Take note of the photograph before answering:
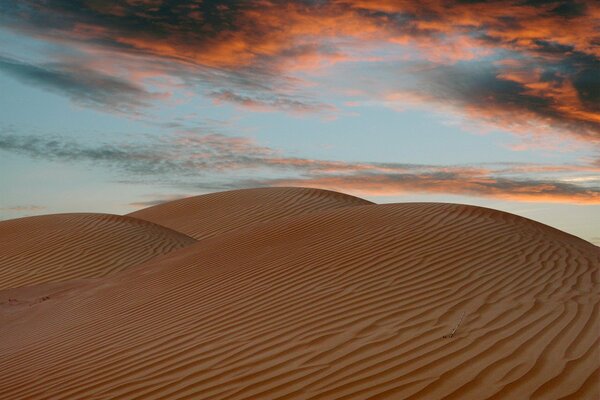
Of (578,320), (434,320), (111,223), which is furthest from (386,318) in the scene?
(111,223)

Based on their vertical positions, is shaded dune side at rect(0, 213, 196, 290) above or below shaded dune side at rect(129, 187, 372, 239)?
below

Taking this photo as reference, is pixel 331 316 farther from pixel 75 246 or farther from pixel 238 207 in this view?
pixel 238 207

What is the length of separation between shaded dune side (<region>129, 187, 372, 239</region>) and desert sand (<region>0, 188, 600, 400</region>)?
7074mm

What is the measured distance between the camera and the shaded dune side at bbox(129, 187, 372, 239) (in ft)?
76.3

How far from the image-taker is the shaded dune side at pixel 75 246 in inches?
673

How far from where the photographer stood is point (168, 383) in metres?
6.16

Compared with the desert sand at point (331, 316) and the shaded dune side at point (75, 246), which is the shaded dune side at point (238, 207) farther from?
the desert sand at point (331, 316)

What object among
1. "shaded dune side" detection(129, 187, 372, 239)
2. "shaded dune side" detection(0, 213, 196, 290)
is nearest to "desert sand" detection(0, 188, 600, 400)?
"shaded dune side" detection(0, 213, 196, 290)

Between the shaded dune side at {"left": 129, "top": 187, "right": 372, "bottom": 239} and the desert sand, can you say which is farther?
the shaded dune side at {"left": 129, "top": 187, "right": 372, "bottom": 239}

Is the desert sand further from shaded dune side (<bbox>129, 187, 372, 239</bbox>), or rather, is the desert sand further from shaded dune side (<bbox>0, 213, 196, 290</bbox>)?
shaded dune side (<bbox>129, 187, 372, 239</bbox>)

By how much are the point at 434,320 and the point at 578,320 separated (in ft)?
4.82

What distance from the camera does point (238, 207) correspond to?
2498 cm

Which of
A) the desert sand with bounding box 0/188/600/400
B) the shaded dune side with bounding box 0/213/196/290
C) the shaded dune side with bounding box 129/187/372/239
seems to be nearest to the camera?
the desert sand with bounding box 0/188/600/400

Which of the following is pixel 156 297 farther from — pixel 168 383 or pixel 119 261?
pixel 119 261
